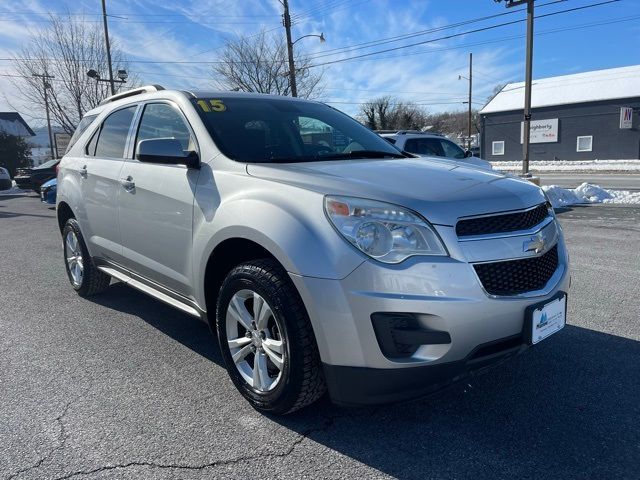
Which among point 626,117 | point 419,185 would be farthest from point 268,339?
point 626,117

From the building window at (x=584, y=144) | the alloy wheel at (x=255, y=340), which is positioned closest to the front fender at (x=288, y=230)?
the alloy wheel at (x=255, y=340)

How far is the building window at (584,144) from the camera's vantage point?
39469mm

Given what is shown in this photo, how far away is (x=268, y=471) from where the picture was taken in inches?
94.3

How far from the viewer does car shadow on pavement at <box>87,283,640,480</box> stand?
2.37 meters

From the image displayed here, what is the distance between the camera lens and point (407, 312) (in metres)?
2.29

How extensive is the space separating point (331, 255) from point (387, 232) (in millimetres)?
274

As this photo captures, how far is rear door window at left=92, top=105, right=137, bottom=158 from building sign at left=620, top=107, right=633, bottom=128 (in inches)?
1568

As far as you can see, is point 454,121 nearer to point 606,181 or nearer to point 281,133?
point 606,181

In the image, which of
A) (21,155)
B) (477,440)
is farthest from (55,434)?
(21,155)

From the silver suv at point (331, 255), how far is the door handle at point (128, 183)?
30 millimetres

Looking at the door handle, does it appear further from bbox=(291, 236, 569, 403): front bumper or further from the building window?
the building window

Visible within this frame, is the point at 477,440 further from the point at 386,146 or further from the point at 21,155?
the point at 21,155

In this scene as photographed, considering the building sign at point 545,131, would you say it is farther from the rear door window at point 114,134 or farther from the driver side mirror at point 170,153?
the driver side mirror at point 170,153

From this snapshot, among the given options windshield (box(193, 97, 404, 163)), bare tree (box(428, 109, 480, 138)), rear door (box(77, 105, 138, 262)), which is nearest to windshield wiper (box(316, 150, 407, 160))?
windshield (box(193, 97, 404, 163))
